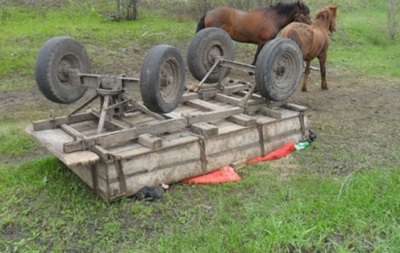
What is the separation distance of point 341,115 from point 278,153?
274 centimetres

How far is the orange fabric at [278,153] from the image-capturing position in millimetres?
6137

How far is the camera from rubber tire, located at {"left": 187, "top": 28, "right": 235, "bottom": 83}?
6.96m

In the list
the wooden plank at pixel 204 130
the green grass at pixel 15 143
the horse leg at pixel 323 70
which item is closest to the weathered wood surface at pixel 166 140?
the wooden plank at pixel 204 130

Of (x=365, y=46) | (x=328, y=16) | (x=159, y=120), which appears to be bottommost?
(x=365, y=46)

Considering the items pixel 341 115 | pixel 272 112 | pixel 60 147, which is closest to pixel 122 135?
pixel 60 147

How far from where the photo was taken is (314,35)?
30.9ft

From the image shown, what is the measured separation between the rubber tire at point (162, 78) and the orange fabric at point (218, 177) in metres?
0.93

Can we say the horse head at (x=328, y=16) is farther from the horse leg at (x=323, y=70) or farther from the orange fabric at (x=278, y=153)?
the orange fabric at (x=278, y=153)

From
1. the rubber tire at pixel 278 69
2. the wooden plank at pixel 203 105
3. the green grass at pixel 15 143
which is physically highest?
the rubber tire at pixel 278 69

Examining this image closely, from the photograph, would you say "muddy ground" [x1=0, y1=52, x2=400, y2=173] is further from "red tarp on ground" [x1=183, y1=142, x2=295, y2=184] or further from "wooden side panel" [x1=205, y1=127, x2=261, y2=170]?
"red tarp on ground" [x1=183, y1=142, x2=295, y2=184]

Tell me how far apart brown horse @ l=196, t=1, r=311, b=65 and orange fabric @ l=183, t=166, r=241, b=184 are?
16.9 feet

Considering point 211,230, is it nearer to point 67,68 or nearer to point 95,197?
point 95,197

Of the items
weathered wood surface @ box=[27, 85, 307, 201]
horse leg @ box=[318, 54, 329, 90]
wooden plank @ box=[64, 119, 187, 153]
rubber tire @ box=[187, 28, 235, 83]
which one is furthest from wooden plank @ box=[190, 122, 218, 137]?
horse leg @ box=[318, 54, 329, 90]

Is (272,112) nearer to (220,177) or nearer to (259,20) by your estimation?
(220,177)
